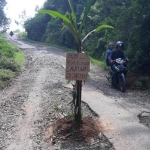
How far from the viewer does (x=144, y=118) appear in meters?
5.77

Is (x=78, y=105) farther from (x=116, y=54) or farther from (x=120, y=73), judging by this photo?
(x=116, y=54)

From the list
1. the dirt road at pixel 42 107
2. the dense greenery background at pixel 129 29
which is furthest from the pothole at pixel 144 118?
the dense greenery background at pixel 129 29

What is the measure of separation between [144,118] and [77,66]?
2039 millimetres

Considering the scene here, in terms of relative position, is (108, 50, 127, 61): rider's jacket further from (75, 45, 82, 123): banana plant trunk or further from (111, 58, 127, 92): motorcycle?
(75, 45, 82, 123): banana plant trunk

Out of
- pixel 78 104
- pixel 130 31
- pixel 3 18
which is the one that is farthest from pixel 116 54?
pixel 3 18

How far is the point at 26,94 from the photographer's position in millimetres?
8438

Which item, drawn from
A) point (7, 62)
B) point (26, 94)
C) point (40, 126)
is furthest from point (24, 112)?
point (7, 62)

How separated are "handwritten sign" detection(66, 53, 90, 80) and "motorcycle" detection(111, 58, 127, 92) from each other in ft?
13.8

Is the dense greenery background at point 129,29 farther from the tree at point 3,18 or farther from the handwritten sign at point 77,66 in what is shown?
the tree at point 3,18

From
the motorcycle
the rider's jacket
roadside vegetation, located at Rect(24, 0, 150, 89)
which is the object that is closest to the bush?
roadside vegetation, located at Rect(24, 0, 150, 89)

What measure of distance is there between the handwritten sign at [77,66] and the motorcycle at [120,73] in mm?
4209

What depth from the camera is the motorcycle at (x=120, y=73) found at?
8.80m

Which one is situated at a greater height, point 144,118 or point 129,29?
point 129,29

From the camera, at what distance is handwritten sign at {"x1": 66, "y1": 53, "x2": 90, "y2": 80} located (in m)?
4.73
